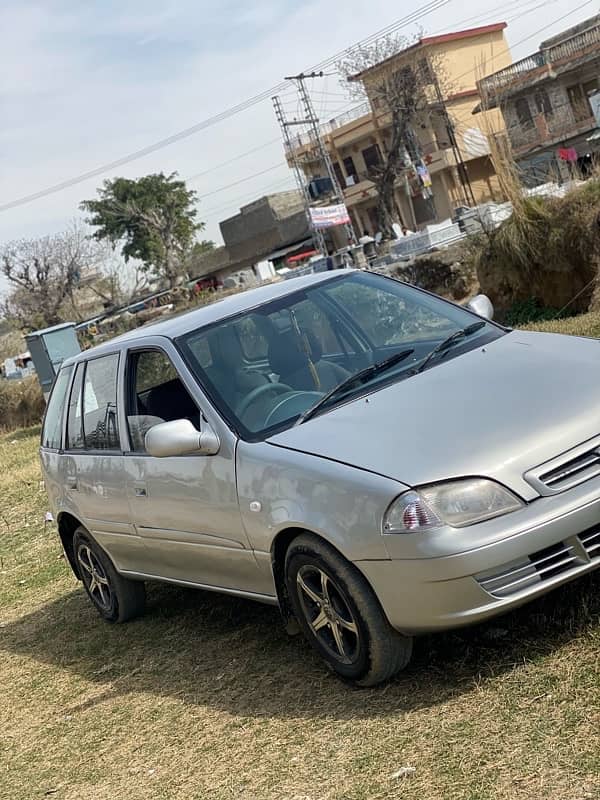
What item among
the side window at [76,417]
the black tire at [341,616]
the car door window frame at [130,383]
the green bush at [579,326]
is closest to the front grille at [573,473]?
the black tire at [341,616]

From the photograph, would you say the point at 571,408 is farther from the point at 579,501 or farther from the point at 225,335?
the point at 225,335

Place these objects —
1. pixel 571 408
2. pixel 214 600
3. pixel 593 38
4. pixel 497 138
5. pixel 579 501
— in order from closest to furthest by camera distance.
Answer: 1. pixel 579 501
2. pixel 571 408
3. pixel 214 600
4. pixel 497 138
5. pixel 593 38

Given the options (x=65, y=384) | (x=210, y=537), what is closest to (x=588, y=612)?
(x=210, y=537)

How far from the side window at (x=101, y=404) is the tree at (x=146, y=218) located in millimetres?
74612

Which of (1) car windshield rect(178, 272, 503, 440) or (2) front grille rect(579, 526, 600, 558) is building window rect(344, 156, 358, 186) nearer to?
(1) car windshield rect(178, 272, 503, 440)

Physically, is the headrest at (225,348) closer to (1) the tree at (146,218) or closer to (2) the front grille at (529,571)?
(2) the front grille at (529,571)

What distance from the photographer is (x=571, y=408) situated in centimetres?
418

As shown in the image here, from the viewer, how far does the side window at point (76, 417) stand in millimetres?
6551

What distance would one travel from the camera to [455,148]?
205 ft

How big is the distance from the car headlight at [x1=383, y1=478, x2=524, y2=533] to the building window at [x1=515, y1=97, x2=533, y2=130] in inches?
2047

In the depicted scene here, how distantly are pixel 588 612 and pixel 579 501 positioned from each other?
0.72 meters

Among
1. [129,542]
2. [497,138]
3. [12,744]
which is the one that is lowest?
[12,744]

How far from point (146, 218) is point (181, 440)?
78.6 m

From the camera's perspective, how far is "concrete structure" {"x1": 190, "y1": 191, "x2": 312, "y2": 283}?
246 feet
